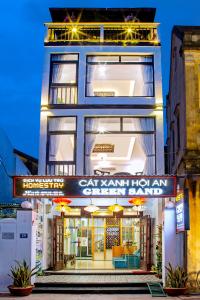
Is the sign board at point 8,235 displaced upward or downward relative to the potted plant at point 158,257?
upward

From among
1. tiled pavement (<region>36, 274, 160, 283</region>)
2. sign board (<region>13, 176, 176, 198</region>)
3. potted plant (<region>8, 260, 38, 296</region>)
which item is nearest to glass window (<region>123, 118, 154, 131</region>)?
sign board (<region>13, 176, 176, 198</region>)

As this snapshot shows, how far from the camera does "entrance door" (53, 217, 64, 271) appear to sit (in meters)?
23.1

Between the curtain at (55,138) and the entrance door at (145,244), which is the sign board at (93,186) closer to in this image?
the entrance door at (145,244)

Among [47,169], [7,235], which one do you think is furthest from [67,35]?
[7,235]

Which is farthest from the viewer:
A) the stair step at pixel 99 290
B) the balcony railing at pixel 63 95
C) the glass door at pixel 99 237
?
the glass door at pixel 99 237

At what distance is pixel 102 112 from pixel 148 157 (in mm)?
3079

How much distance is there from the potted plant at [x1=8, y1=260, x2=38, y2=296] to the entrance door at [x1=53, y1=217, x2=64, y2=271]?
5.33m

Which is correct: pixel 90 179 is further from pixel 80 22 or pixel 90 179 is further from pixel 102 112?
pixel 80 22

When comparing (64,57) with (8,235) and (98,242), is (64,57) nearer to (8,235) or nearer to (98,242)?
(8,235)

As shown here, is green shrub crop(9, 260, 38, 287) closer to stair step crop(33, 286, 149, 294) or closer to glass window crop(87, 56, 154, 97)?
stair step crop(33, 286, 149, 294)

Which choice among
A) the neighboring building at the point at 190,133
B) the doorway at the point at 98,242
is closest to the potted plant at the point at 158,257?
the doorway at the point at 98,242

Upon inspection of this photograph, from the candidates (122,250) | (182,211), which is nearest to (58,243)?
(122,250)

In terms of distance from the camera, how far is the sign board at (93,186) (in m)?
18.1

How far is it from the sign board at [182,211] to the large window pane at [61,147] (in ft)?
24.9
